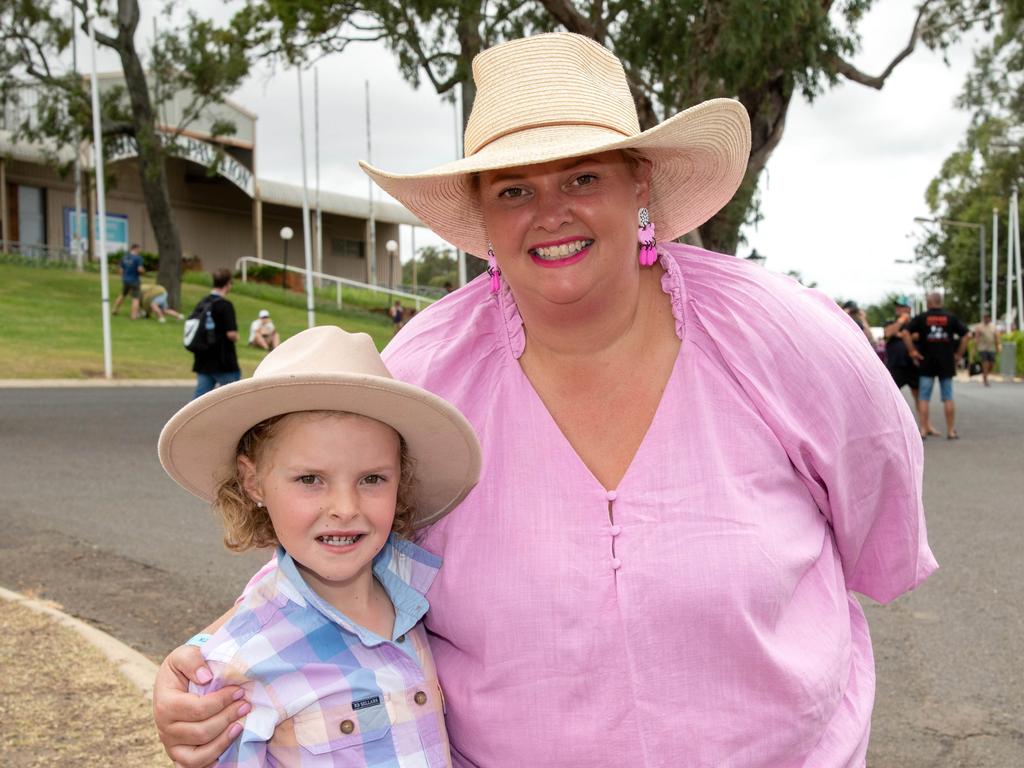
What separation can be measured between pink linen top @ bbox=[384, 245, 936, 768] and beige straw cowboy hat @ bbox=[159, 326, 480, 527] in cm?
8

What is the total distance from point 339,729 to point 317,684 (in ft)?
0.29

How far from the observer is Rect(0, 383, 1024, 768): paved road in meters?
4.46

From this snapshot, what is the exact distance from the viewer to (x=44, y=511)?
Answer: 27.3 feet

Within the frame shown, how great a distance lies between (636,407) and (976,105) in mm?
46211

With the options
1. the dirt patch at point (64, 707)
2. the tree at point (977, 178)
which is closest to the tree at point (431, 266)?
the tree at point (977, 178)

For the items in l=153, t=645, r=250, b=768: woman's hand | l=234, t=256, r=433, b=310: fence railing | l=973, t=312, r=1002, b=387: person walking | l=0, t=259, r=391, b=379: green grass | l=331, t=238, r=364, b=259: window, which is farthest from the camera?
l=331, t=238, r=364, b=259: window

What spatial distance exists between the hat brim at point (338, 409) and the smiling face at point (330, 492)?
0.15ft

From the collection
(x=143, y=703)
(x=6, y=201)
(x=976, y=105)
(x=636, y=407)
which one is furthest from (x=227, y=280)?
(x=976, y=105)

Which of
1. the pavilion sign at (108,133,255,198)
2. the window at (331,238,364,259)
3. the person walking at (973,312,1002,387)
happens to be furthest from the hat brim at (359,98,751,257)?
the window at (331,238,364,259)

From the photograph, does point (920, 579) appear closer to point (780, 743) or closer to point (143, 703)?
point (780, 743)

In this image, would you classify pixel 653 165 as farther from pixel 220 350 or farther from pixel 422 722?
pixel 220 350

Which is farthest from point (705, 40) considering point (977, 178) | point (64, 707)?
point (977, 178)

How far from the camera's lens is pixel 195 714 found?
2.03 meters

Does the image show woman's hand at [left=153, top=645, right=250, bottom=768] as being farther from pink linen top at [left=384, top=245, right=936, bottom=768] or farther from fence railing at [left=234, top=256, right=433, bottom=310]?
fence railing at [left=234, top=256, right=433, bottom=310]
